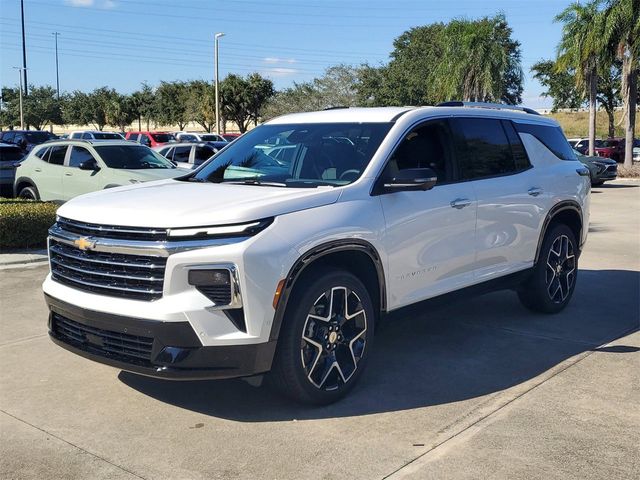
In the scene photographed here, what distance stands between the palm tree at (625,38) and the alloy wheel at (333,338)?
25.8 meters

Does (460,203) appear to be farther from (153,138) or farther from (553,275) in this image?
(153,138)

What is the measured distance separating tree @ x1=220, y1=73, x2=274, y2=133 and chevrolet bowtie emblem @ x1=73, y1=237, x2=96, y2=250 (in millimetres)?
52677

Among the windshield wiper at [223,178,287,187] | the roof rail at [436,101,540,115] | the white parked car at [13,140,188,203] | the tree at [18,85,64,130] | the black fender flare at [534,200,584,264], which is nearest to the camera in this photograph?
the windshield wiper at [223,178,287,187]

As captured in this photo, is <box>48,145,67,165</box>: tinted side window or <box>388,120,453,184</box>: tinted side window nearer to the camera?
<box>388,120,453,184</box>: tinted side window

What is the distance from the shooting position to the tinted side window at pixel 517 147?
20.8 feet

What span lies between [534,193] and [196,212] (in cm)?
353

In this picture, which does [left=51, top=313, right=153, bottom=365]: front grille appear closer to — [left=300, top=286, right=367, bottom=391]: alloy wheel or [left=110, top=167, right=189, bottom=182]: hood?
[left=300, top=286, right=367, bottom=391]: alloy wheel

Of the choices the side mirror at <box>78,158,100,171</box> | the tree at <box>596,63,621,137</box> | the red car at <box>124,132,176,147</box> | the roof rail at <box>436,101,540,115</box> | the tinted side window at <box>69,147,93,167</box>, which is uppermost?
the tree at <box>596,63,621,137</box>

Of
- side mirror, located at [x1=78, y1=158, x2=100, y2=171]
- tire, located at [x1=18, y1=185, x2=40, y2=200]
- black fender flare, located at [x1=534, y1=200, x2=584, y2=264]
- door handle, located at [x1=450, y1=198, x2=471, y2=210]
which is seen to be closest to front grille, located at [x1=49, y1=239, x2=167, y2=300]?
door handle, located at [x1=450, y1=198, x2=471, y2=210]

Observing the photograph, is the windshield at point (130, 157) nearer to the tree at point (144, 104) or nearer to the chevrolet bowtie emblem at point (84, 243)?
the chevrolet bowtie emblem at point (84, 243)

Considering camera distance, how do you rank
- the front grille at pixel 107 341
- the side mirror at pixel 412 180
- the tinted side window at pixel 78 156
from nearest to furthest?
the front grille at pixel 107 341 → the side mirror at pixel 412 180 → the tinted side window at pixel 78 156

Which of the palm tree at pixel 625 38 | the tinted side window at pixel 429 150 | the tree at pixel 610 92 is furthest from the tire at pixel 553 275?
the tree at pixel 610 92

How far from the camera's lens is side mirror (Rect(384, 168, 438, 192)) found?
4727mm

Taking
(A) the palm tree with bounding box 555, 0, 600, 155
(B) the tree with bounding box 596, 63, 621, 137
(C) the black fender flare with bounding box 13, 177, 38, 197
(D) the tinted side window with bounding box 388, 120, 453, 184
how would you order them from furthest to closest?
(B) the tree with bounding box 596, 63, 621, 137 < (A) the palm tree with bounding box 555, 0, 600, 155 < (C) the black fender flare with bounding box 13, 177, 38, 197 < (D) the tinted side window with bounding box 388, 120, 453, 184
